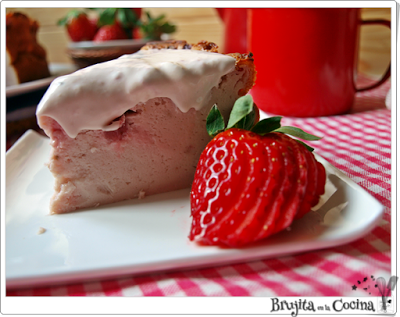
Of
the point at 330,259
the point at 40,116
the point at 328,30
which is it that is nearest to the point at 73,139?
the point at 40,116

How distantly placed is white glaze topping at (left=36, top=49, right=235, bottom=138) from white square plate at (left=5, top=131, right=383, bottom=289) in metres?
0.23

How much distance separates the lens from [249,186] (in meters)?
0.69

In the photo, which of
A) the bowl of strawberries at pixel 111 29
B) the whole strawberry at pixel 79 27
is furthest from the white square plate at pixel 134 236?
the whole strawberry at pixel 79 27

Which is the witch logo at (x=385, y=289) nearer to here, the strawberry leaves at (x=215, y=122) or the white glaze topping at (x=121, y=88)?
the strawberry leaves at (x=215, y=122)

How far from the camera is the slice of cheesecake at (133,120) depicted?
901mm

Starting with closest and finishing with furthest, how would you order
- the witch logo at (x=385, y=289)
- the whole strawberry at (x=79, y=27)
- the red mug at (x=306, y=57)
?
1. the witch logo at (x=385, y=289)
2. the red mug at (x=306, y=57)
3. the whole strawberry at (x=79, y=27)

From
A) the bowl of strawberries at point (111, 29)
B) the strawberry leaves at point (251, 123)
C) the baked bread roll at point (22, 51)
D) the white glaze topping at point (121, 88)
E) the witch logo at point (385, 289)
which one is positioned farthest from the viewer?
the bowl of strawberries at point (111, 29)

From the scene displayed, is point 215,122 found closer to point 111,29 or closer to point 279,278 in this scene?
point 279,278

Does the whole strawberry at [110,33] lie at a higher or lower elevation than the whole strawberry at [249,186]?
higher

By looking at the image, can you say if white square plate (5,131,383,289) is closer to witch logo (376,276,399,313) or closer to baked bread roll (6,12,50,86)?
witch logo (376,276,399,313)

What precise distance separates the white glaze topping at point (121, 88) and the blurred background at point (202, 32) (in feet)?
4.72

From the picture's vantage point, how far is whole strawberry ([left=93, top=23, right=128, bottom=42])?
2.31 meters

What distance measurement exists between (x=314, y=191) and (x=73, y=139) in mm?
620

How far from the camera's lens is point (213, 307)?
2.01 feet
